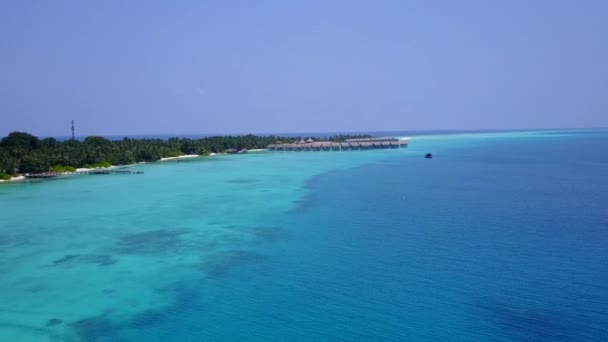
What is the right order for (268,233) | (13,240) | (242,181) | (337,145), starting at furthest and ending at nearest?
1. (337,145)
2. (242,181)
3. (268,233)
4. (13,240)

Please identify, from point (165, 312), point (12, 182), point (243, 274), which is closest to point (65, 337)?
point (165, 312)

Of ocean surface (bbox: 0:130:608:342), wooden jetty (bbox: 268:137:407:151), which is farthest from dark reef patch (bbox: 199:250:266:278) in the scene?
wooden jetty (bbox: 268:137:407:151)

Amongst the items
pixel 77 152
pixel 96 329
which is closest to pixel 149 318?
pixel 96 329

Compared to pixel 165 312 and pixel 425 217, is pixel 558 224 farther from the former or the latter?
pixel 165 312

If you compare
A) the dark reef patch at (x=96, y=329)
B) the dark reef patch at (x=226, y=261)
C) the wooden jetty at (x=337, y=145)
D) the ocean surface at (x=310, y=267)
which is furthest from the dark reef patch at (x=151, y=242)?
the wooden jetty at (x=337, y=145)

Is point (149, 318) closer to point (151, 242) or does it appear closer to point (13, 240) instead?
point (151, 242)

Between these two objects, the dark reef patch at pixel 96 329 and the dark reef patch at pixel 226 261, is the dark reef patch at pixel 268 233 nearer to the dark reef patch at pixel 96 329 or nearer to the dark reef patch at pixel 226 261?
the dark reef patch at pixel 226 261
